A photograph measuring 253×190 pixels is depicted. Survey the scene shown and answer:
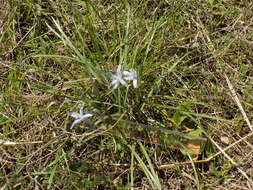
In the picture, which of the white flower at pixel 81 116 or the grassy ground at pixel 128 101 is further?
the grassy ground at pixel 128 101

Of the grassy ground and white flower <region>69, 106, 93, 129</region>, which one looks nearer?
white flower <region>69, 106, 93, 129</region>

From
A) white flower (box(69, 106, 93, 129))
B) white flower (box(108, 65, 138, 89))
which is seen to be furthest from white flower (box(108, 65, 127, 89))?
white flower (box(69, 106, 93, 129))

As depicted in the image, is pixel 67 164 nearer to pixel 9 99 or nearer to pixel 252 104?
pixel 9 99

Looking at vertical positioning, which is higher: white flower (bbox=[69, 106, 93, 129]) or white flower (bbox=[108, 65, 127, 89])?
white flower (bbox=[108, 65, 127, 89])

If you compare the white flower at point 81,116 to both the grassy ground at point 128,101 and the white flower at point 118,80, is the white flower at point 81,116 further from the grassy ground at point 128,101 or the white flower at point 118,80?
the white flower at point 118,80

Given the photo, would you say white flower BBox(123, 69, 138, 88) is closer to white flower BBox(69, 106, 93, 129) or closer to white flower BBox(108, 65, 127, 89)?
white flower BBox(108, 65, 127, 89)

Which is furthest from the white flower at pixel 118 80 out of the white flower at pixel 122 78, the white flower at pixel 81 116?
the white flower at pixel 81 116

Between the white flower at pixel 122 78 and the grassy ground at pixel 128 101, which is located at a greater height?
the white flower at pixel 122 78

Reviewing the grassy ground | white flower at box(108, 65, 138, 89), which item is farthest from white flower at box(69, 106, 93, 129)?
white flower at box(108, 65, 138, 89)
